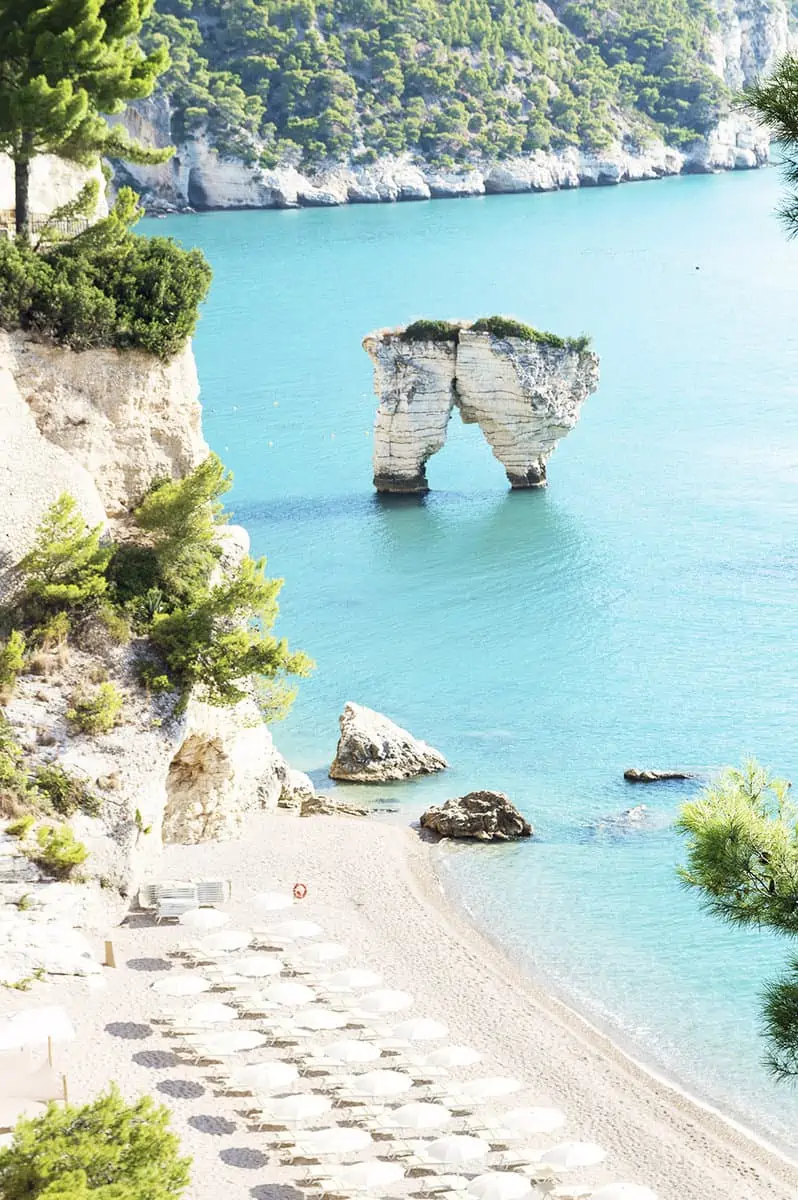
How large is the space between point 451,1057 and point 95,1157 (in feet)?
34.7

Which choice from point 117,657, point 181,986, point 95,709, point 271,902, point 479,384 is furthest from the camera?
point 479,384

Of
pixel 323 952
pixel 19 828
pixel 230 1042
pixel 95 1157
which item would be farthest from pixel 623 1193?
pixel 19 828

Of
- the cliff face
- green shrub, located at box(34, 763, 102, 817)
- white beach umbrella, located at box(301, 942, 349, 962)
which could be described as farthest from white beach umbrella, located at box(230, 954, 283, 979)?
green shrub, located at box(34, 763, 102, 817)

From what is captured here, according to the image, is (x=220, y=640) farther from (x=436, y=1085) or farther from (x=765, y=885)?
(x=765, y=885)

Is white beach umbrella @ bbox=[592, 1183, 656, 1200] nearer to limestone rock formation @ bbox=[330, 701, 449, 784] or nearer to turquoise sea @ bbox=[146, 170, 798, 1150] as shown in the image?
turquoise sea @ bbox=[146, 170, 798, 1150]

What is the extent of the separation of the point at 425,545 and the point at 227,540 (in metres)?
29.0

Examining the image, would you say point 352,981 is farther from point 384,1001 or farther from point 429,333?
point 429,333

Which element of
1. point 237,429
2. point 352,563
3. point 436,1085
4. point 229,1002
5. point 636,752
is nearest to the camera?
point 436,1085

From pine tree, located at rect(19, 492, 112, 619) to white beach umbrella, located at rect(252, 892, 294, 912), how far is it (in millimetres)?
8215

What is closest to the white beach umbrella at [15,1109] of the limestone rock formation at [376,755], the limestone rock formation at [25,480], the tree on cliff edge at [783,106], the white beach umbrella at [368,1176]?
the white beach umbrella at [368,1176]

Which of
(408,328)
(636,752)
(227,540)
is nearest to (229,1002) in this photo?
(227,540)

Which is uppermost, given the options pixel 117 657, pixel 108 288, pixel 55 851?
pixel 108 288

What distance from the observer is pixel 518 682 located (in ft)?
179

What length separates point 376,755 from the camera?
47.4m
